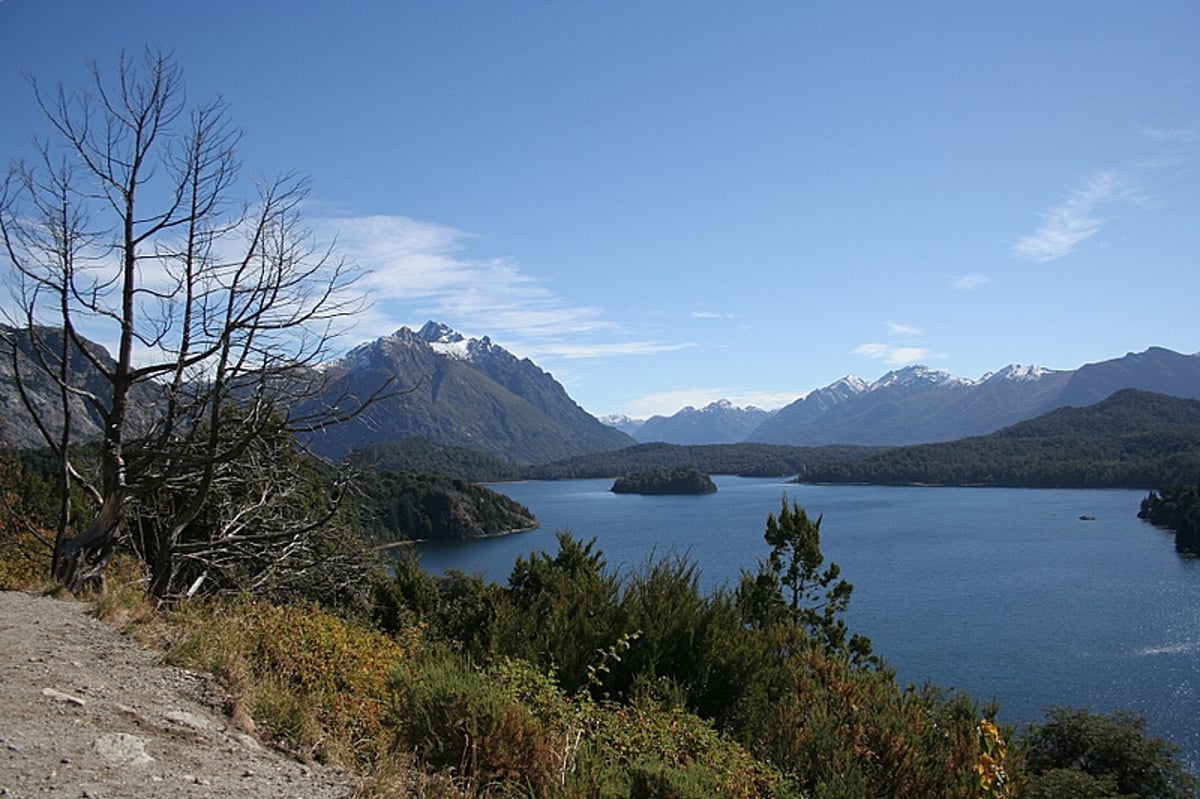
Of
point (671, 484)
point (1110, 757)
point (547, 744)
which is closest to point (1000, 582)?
point (1110, 757)

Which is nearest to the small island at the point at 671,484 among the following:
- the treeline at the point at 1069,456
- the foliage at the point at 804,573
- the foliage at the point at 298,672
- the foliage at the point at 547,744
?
the treeline at the point at 1069,456

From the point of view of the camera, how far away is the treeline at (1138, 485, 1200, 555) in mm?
62188

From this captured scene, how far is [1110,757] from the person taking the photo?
74.9 feet

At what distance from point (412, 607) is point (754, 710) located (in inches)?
535

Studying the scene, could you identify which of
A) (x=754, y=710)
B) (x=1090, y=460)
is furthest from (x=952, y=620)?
(x=1090, y=460)

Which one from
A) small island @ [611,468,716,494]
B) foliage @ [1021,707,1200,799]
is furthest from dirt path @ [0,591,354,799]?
small island @ [611,468,716,494]

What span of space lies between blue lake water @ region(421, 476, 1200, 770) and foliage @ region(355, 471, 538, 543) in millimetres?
3809

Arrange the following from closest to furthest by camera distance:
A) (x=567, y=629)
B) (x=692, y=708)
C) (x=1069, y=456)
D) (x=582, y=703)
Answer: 1. (x=582, y=703)
2. (x=692, y=708)
3. (x=567, y=629)
4. (x=1069, y=456)

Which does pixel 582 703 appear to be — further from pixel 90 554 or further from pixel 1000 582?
pixel 1000 582

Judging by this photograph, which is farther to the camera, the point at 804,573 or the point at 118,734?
the point at 804,573

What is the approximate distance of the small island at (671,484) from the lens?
146 metres

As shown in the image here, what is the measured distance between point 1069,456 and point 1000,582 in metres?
117

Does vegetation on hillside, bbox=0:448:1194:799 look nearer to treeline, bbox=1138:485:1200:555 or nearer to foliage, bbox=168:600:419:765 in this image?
foliage, bbox=168:600:419:765

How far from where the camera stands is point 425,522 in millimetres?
84625
